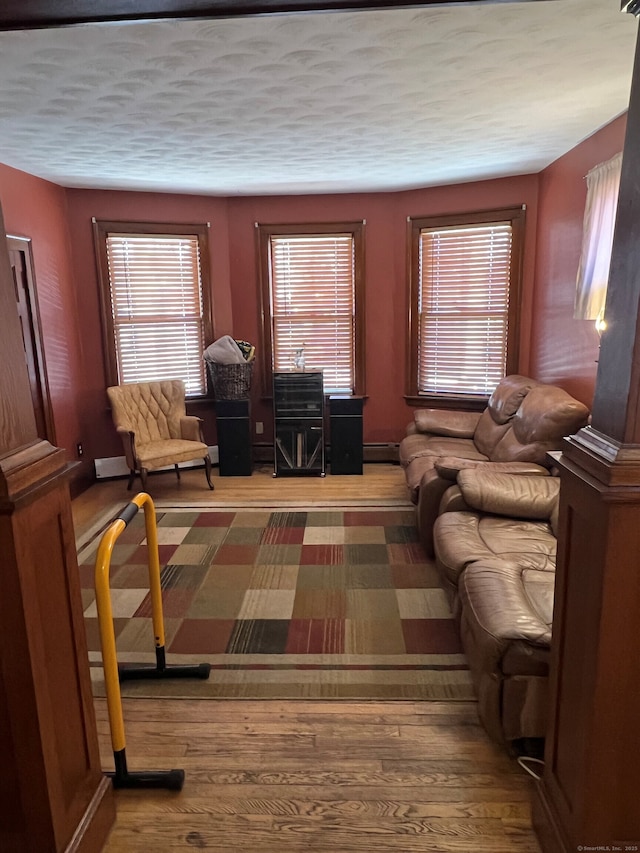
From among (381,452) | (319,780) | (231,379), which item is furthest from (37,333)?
(319,780)

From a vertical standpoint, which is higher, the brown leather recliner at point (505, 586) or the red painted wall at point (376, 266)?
the red painted wall at point (376, 266)

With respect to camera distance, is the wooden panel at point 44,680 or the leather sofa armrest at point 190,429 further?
the leather sofa armrest at point 190,429

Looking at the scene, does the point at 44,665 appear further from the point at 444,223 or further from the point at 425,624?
the point at 444,223

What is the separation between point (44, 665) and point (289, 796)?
0.96 m

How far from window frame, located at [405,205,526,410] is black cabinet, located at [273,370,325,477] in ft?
3.26

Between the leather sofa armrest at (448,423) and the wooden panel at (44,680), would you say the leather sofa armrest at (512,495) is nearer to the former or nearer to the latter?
the leather sofa armrest at (448,423)

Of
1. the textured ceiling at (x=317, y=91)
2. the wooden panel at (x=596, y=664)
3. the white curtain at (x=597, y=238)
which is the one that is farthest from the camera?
the white curtain at (x=597, y=238)

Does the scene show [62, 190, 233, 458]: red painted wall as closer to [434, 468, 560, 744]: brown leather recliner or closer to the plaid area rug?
the plaid area rug

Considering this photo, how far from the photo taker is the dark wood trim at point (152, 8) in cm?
148

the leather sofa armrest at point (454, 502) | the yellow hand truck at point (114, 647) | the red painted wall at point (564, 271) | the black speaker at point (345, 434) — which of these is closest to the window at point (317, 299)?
the black speaker at point (345, 434)

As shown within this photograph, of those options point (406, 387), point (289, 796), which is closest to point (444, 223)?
point (406, 387)

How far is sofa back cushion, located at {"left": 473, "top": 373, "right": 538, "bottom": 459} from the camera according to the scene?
4258mm

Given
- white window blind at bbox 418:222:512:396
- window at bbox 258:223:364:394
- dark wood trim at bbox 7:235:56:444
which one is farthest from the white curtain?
dark wood trim at bbox 7:235:56:444

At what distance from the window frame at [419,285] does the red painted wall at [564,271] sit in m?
0.18
